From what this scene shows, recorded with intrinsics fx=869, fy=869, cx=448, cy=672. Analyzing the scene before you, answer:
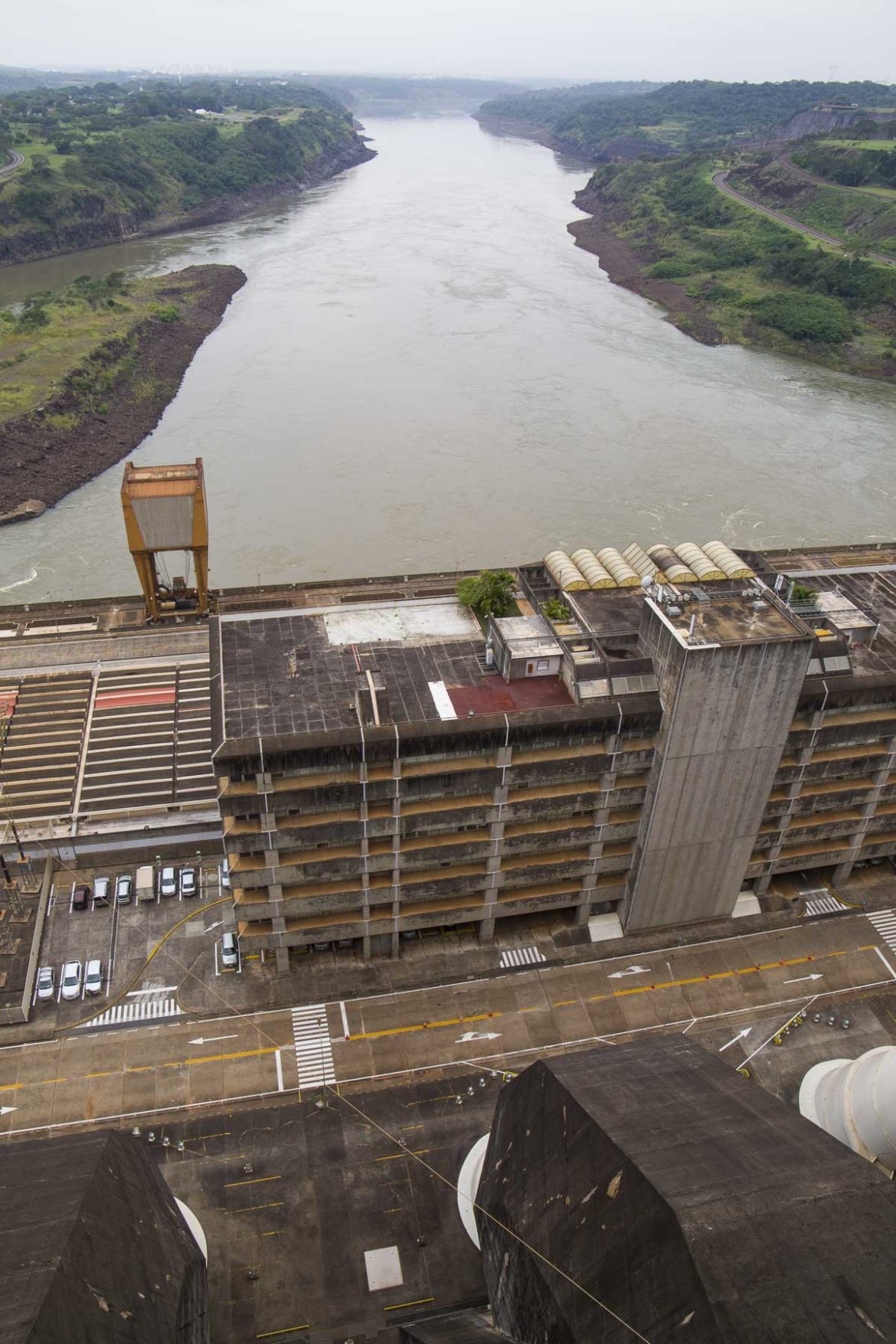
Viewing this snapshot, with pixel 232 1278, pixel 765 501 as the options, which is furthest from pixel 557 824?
pixel 765 501

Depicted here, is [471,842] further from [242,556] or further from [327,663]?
[242,556]

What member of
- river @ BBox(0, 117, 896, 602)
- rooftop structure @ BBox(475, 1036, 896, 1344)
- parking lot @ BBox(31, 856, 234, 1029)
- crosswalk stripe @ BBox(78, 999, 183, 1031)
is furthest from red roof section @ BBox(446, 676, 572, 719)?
river @ BBox(0, 117, 896, 602)

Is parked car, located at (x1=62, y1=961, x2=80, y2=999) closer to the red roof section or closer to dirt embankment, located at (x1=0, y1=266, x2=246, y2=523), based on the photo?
the red roof section

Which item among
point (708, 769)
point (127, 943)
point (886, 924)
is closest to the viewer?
point (708, 769)

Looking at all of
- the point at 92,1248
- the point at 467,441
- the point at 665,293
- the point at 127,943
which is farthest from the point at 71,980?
the point at 665,293

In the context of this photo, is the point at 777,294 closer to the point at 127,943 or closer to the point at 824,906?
the point at 824,906
